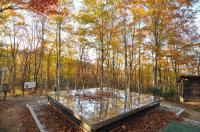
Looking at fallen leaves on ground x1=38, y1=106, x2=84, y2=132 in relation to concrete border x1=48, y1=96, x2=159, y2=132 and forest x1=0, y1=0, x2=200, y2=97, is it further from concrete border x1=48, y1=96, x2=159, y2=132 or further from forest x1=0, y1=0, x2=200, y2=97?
forest x1=0, y1=0, x2=200, y2=97

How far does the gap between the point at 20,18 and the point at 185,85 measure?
1798 centimetres

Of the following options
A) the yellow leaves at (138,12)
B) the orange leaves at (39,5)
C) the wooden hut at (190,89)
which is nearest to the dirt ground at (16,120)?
the orange leaves at (39,5)

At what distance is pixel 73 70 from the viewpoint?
26.8m

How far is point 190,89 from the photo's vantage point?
39.4ft

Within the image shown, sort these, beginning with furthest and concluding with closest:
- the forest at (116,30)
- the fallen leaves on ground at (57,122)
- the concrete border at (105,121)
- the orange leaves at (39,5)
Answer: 1. the forest at (116,30)
2. the orange leaves at (39,5)
3. the fallen leaves on ground at (57,122)
4. the concrete border at (105,121)

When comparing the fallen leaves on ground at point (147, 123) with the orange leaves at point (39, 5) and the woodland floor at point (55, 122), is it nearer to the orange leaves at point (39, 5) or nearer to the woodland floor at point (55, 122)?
the woodland floor at point (55, 122)

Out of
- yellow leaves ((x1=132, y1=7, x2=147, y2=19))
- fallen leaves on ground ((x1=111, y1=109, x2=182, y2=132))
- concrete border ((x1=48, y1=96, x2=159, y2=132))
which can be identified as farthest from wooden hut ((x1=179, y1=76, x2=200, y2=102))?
concrete border ((x1=48, y1=96, x2=159, y2=132))

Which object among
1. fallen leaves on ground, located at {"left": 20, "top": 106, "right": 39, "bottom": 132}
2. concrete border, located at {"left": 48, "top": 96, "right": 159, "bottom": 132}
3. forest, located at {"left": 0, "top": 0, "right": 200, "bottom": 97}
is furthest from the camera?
forest, located at {"left": 0, "top": 0, "right": 200, "bottom": 97}

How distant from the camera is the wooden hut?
11.8 meters

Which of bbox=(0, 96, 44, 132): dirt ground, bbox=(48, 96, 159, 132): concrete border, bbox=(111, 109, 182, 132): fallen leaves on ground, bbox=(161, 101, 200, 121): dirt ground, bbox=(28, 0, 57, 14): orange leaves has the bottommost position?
bbox=(161, 101, 200, 121): dirt ground

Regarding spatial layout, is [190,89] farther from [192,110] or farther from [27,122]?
[27,122]

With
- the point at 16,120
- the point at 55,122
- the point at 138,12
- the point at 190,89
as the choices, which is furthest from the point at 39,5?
the point at 190,89

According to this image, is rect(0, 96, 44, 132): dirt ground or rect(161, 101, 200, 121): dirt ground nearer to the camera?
rect(0, 96, 44, 132): dirt ground

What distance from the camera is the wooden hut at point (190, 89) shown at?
1180 cm
